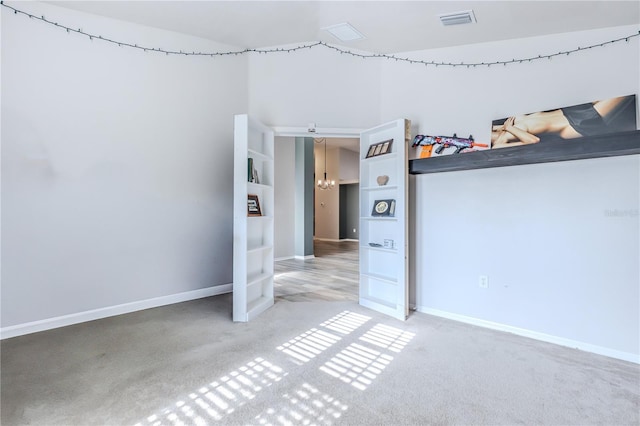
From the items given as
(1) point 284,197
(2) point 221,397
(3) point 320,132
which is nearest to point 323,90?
(3) point 320,132

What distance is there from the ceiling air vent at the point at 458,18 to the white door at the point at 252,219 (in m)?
2.02

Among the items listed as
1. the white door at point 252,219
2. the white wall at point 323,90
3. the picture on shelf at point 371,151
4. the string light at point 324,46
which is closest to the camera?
the string light at point 324,46

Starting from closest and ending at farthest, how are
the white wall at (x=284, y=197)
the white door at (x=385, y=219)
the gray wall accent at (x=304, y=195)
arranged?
the white door at (x=385, y=219) → the white wall at (x=284, y=197) → the gray wall accent at (x=304, y=195)

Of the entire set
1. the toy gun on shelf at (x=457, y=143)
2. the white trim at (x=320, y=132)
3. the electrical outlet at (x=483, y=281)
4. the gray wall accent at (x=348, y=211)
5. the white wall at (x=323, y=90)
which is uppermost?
the white wall at (x=323, y=90)

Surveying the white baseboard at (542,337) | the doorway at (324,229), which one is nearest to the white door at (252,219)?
the doorway at (324,229)

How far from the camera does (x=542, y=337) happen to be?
2.69 metres

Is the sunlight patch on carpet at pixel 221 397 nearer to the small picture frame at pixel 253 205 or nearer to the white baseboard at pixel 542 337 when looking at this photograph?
the small picture frame at pixel 253 205

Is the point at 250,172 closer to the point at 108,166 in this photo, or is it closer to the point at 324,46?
the point at 108,166

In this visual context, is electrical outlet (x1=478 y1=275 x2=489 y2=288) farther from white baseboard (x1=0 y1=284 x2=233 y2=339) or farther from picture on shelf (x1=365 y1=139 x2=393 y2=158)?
white baseboard (x1=0 y1=284 x2=233 y2=339)

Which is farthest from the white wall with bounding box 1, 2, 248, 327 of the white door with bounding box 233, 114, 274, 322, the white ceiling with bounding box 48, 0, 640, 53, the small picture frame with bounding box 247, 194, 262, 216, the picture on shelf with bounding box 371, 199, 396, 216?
the picture on shelf with bounding box 371, 199, 396, 216

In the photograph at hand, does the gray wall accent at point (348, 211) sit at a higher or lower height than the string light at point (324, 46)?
lower

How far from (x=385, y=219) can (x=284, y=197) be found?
4.07m

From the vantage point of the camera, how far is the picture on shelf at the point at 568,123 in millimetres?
2412

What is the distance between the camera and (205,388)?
196 cm
